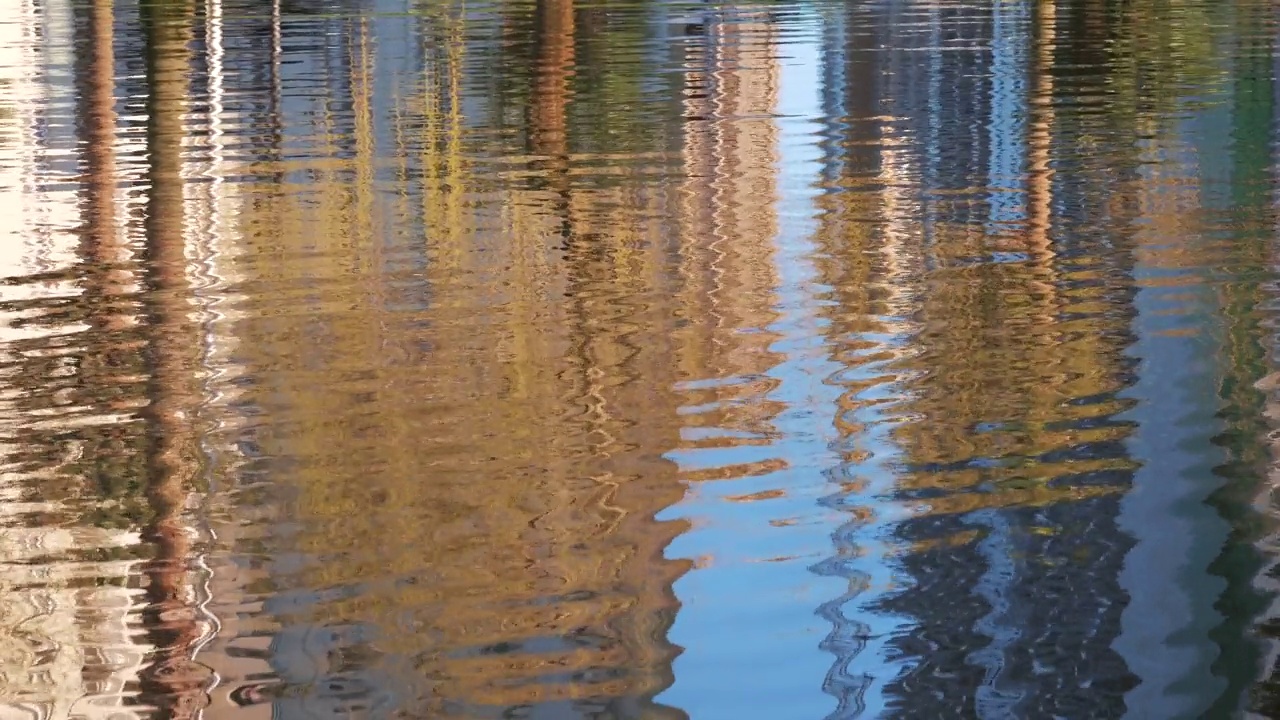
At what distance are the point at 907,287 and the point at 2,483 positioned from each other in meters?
4.06

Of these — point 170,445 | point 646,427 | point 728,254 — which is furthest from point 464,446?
point 728,254

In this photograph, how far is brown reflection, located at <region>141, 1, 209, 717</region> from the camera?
4391 millimetres

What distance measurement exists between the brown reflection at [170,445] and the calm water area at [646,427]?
0.02 metres

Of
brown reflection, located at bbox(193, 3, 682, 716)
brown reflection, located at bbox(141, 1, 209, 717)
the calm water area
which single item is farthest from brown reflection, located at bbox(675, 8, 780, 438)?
brown reflection, located at bbox(141, 1, 209, 717)

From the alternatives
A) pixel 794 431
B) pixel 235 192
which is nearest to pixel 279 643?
pixel 794 431

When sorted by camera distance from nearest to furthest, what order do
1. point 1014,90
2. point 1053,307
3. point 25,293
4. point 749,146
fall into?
point 1053,307 < point 25,293 < point 749,146 < point 1014,90

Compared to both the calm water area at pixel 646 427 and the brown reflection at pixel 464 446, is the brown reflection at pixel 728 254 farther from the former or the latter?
the brown reflection at pixel 464 446

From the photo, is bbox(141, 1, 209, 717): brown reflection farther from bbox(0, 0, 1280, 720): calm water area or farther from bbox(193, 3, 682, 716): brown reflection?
bbox(193, 3, 682, 716): brown reflection

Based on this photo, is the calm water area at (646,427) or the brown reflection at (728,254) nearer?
the calm water area at (646,427)

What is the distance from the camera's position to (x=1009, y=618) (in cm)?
457

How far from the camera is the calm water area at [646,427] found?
4.39m

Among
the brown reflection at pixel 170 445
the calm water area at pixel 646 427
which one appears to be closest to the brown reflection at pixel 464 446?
the calm water area at pixel 646 427

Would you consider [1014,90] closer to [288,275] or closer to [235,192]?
[235,192]

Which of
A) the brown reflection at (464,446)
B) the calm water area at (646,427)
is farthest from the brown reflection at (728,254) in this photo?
the brown reflection at (464,446)
